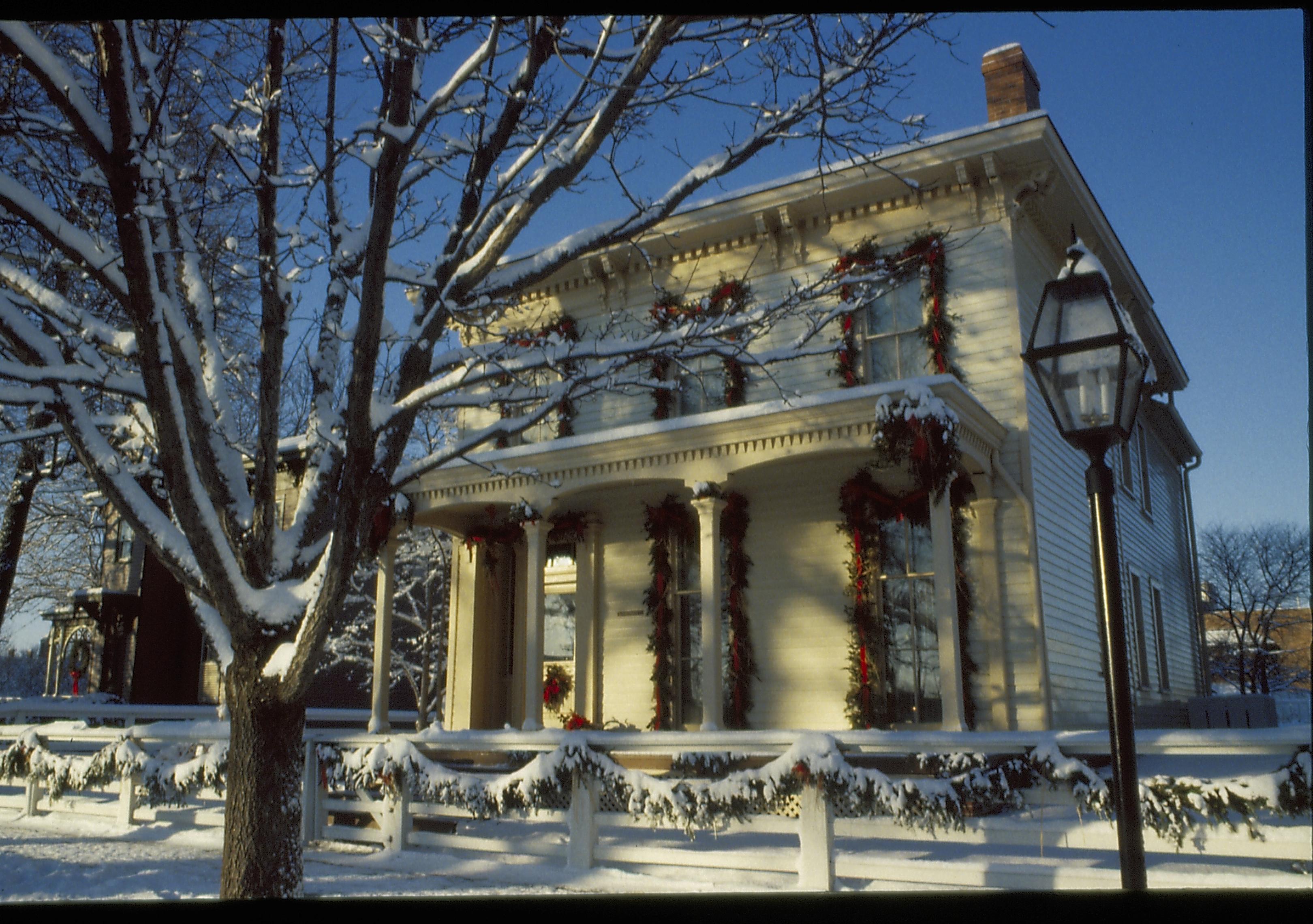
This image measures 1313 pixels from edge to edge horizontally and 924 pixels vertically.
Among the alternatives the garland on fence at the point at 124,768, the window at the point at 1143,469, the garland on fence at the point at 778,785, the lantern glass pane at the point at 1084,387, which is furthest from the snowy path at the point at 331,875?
the window at the point at 1143,469

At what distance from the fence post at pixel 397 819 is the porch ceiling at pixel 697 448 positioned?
2844mm

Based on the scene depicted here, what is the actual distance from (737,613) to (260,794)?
274 inches

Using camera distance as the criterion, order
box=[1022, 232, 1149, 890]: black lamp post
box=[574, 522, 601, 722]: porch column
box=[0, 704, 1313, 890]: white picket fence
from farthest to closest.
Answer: box=[574, 522, 601, 722]: porch column, box=[0, 704, 1313, 890]: white picket fence, box=[1022, 232, 1149, 890]: black lamp post

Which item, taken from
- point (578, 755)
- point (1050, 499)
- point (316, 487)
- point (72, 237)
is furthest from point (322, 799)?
point (1050, 499)

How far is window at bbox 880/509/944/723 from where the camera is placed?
10.9 m

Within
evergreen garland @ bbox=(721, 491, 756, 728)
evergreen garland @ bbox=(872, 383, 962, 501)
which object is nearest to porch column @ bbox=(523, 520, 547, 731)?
evergreen garland @ bbox=(721, 491, 756, 728)

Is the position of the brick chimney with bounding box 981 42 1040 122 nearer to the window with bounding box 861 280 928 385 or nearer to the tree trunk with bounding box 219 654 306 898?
the window with bounding box 861 280 928 385

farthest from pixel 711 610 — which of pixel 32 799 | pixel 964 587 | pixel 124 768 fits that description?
pixel 32 799

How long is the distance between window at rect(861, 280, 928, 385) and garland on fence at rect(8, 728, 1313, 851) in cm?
451

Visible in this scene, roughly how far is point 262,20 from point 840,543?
7.70 m

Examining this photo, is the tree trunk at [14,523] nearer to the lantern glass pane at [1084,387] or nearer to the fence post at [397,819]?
the fence post at [397,819]

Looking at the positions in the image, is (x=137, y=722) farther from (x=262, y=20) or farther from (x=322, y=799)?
(x=262, y=20)

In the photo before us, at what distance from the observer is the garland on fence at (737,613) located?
11.6m

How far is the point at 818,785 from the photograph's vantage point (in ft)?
21.3
